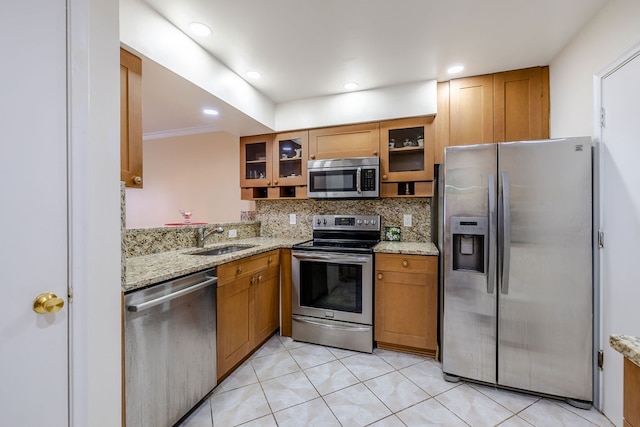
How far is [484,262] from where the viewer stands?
1852 mm

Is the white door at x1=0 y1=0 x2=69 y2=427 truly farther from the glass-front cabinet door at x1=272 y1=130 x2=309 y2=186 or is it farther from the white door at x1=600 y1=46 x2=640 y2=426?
the white door at x1=600 y1=46 x2=640 y2=426

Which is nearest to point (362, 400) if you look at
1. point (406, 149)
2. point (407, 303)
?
point (407, 303)

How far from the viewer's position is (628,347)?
599mm

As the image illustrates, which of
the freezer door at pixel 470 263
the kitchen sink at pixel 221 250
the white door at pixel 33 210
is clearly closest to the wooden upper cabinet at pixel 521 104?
the freezer door at pixel 470 263

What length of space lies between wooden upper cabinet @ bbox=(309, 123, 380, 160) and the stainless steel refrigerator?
903 mm

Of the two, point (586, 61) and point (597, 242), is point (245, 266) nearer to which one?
point (597, 242)

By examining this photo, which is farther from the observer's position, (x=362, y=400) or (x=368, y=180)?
(x=368, y=180)

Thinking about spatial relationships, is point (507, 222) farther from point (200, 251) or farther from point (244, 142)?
point (244, 142)

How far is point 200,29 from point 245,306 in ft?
6.53

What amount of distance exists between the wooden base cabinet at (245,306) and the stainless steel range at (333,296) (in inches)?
8.6

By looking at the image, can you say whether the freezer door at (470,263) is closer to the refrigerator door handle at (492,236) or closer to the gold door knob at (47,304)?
the refrigerator door handle at (492,236)

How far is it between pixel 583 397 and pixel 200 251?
2.87 m

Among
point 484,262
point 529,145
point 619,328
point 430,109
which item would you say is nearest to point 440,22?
point 430,109

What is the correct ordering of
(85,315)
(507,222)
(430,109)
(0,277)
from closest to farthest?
(0,277) < (85,315) < (507,222) < (430,109)
